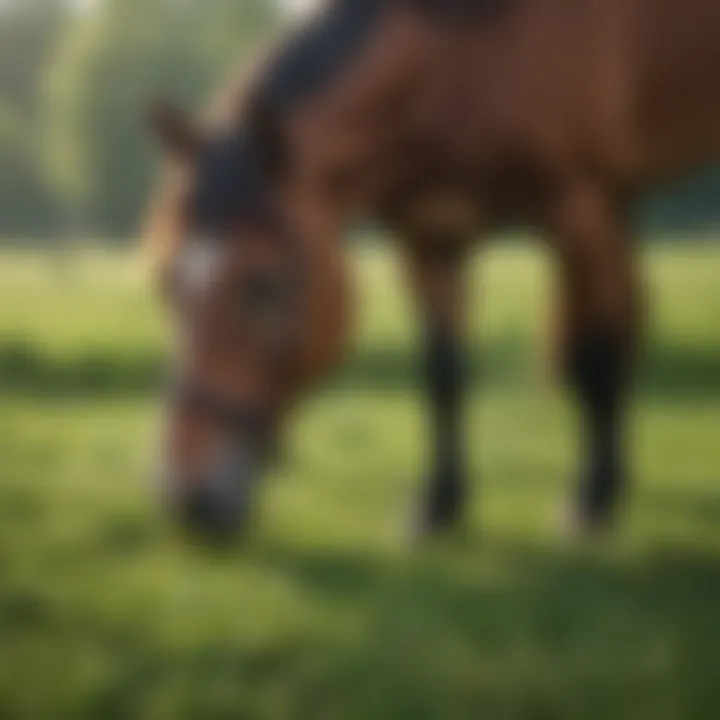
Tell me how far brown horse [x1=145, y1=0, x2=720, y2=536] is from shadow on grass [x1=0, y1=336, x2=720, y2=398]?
0.02 metres

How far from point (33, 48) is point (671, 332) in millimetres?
490

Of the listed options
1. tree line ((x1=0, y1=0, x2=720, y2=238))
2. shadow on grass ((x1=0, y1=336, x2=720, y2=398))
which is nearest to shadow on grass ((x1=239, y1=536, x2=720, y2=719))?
shadow on grass ((x1=0, y1=336, x2=720, y2=398))

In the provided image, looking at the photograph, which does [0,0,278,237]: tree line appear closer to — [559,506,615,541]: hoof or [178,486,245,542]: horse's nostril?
[178,486,245,542]: horse's nostril

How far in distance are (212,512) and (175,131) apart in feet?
0.84

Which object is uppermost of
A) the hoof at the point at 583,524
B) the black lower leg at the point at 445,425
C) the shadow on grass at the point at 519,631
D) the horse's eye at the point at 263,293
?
the horse's eye at the point at 263,293

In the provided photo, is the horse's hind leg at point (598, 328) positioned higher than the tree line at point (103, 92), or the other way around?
the tree line at point (103, 92)

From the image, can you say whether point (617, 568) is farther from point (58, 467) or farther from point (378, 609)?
point (58, 467)

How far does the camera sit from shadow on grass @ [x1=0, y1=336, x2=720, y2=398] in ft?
2.86

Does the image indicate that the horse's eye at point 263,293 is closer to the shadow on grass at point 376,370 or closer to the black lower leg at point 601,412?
the shadow on grass at point 376,370

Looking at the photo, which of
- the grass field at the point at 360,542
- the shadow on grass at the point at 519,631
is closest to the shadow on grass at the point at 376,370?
the grass field at the point at 360,542

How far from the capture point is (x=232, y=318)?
0.85 meters

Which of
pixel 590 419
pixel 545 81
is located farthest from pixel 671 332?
pixel 545 81

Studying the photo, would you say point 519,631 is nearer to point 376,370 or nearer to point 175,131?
point 376,370

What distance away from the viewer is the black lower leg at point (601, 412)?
0.86m
